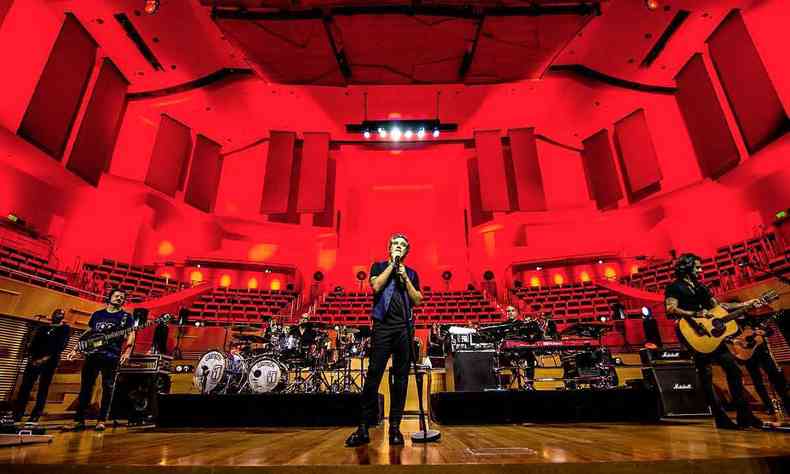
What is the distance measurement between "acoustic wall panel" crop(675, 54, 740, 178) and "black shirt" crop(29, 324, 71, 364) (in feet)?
40.1

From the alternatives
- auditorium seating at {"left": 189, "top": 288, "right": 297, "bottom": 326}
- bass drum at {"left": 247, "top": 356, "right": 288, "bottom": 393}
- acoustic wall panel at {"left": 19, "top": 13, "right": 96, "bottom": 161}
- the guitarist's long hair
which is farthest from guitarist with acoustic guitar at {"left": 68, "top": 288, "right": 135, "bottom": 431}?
auditorium seating at {"left": 189, "top": 288, "right": 297, "bottom": 326}

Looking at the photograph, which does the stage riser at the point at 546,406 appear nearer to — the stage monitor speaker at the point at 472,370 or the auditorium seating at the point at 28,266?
the stage monitor speaker at the point at 472,370

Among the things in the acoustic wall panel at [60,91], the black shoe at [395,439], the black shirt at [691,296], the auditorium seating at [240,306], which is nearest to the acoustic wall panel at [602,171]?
the black shirt at [691,296]

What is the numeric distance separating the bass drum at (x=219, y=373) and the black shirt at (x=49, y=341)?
4.42ft

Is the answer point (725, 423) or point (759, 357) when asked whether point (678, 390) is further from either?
point (725, 423)

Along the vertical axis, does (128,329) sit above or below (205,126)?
below

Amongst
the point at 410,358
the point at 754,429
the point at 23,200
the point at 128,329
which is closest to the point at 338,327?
the point at 128,329

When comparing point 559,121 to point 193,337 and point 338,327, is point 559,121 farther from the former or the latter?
point 193,337

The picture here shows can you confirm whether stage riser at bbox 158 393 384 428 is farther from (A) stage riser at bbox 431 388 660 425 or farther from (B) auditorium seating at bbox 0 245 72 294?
(B) auditorium seating at bbox 0 245 72 294

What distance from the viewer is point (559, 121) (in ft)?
41.9

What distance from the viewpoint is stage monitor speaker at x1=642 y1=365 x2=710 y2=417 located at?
11.5 ft

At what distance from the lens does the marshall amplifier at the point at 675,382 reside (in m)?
3.51

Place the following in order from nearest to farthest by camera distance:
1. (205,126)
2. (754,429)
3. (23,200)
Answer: (754,429) < (23,200) < (205,126)

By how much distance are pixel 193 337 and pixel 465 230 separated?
10.2m
